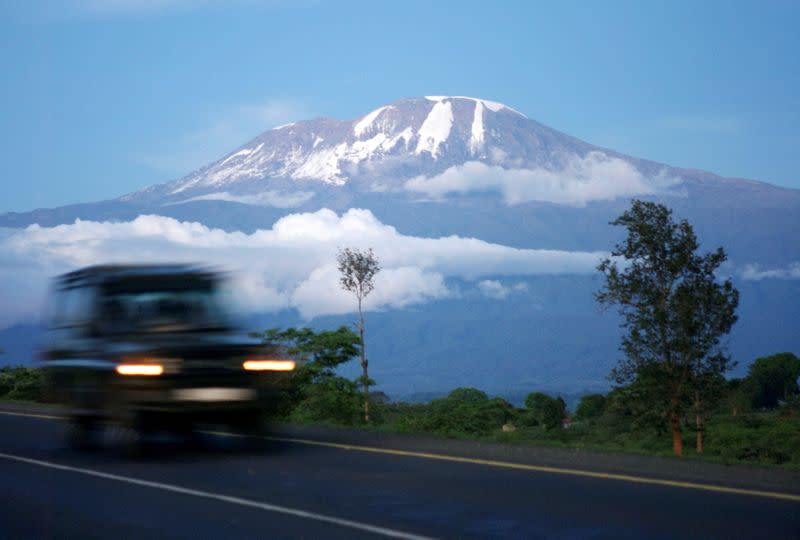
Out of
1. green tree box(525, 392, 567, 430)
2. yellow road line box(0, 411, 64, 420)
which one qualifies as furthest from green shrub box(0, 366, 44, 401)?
green tree box(525, 392, 567, 430)

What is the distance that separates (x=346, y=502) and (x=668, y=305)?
120ft

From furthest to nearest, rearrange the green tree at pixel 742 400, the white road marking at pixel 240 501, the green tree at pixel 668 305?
1. the green tree at pixel 742 400
2. the green tree at pixel 668 305
3. the white road marking at pixel 240 501

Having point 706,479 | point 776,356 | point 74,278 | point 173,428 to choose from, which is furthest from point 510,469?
point 776,356

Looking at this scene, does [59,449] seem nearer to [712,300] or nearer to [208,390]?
[208,390]

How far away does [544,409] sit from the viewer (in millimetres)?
125312

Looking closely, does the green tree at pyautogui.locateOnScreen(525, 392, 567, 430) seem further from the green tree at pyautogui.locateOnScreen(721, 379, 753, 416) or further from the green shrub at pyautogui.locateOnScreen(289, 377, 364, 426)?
the green shrub at pyautogui.locateOnScreen(289, 377, 364, 426)

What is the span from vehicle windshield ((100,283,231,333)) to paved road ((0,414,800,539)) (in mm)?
1593

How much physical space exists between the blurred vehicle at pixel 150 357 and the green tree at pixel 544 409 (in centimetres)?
9959

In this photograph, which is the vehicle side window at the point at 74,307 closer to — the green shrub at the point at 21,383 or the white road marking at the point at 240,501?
the white road marking at the point at 240,501

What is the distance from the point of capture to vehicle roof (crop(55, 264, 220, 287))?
13.7 meters

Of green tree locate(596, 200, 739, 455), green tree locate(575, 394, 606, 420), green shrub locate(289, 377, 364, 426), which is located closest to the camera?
green shrub locate(289, 377, 364, 426)

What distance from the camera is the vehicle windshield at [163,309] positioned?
43.9ft

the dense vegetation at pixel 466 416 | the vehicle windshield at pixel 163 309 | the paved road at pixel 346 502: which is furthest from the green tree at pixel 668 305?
the paved road at pixel 346 502

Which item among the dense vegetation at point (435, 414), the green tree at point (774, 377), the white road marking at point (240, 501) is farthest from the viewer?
the green tree at point (774, 377)
